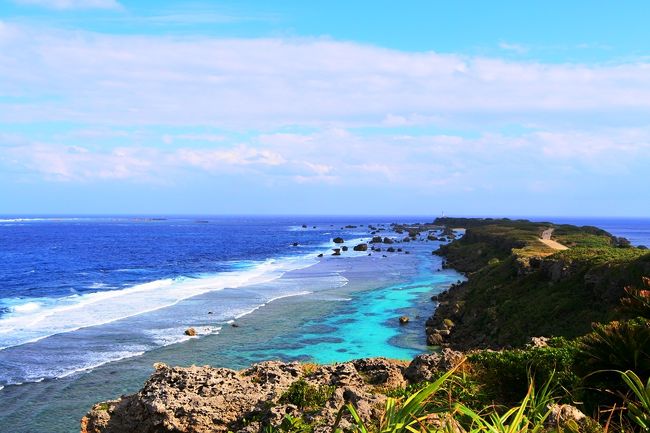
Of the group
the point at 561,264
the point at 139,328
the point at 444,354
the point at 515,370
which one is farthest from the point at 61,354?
the point at 561,264

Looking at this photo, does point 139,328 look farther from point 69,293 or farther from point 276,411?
point 276,411

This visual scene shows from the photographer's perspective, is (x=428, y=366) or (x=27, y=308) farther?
(x=27, y=308)

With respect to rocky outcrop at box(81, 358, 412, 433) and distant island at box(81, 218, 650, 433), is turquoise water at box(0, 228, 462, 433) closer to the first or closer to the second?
distant island at box(81, 218, 650, 433)

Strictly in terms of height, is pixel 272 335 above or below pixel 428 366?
below

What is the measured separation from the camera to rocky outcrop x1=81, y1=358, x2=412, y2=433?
39.9 ft

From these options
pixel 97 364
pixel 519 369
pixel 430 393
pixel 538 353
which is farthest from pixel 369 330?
pixel 430 393

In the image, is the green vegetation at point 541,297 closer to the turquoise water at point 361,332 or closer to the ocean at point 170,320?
the turquoise water at point 361,332

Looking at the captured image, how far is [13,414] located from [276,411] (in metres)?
17.2

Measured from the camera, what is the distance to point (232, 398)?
14.2 m

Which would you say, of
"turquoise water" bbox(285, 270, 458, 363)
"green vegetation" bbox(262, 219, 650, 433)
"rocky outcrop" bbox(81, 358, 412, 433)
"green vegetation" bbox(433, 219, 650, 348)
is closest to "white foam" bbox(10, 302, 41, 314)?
"turquoise water" bbox(285, 270, 458, 363)

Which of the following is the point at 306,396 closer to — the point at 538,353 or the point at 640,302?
the point at 538,353

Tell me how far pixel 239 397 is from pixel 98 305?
39.1 meters

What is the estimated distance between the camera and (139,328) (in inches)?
1544

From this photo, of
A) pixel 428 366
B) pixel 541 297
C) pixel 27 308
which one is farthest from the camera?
pixel 27 308
